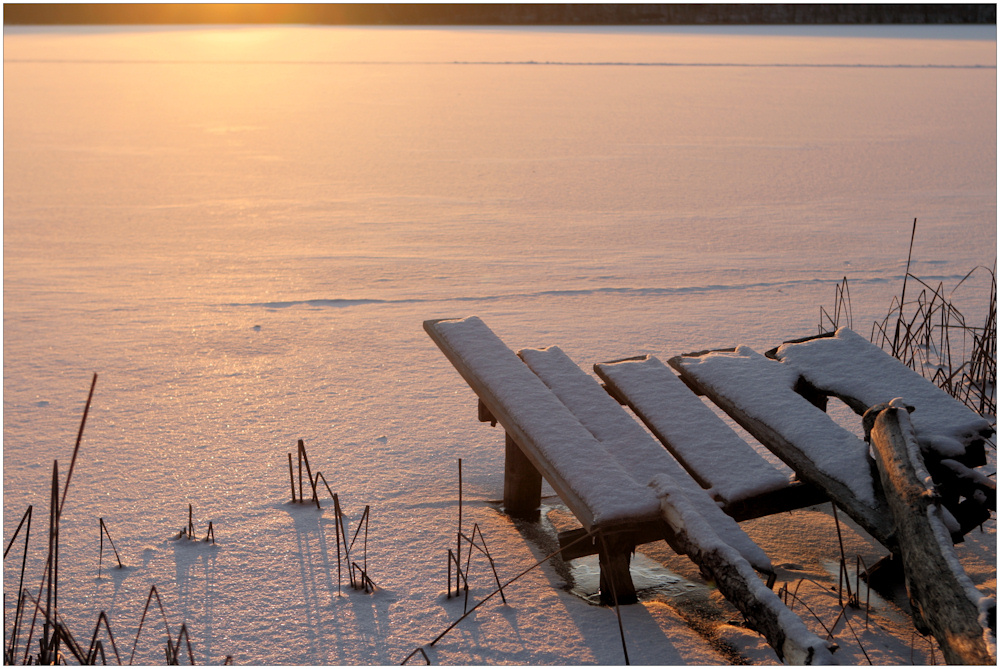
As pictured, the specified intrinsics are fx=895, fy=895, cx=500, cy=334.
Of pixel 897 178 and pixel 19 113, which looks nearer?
pixel 897 178

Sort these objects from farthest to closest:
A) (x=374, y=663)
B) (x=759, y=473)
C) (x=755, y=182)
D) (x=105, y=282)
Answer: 1. (x=755, y=182)
2. (x=105, y=282)
3. (x=759, y=473)
4. (x=374, y=663)

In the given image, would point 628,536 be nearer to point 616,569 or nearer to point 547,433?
point 616,569

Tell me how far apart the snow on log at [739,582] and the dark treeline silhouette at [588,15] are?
83.5 ft

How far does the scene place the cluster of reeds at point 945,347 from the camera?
2.91 m

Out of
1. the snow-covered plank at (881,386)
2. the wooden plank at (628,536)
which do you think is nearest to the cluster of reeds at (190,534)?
A: the wooden plank at (628,536)

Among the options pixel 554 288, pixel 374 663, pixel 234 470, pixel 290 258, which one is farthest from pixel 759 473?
pixel 290 258

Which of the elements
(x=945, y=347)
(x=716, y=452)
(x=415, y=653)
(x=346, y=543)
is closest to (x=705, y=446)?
(x=716, y=452)

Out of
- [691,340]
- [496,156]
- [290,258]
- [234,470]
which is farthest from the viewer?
[496,156]

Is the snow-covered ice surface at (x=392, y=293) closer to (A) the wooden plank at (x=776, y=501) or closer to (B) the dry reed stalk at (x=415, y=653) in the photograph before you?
(B) the dry reed stalk at (x=415, y=653)

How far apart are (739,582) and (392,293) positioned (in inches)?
115

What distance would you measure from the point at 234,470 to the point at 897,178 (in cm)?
592

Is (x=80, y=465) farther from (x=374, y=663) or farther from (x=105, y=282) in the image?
(x=105, y=282)

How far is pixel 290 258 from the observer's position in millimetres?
4793

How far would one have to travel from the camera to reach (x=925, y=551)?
1553 millimetres
